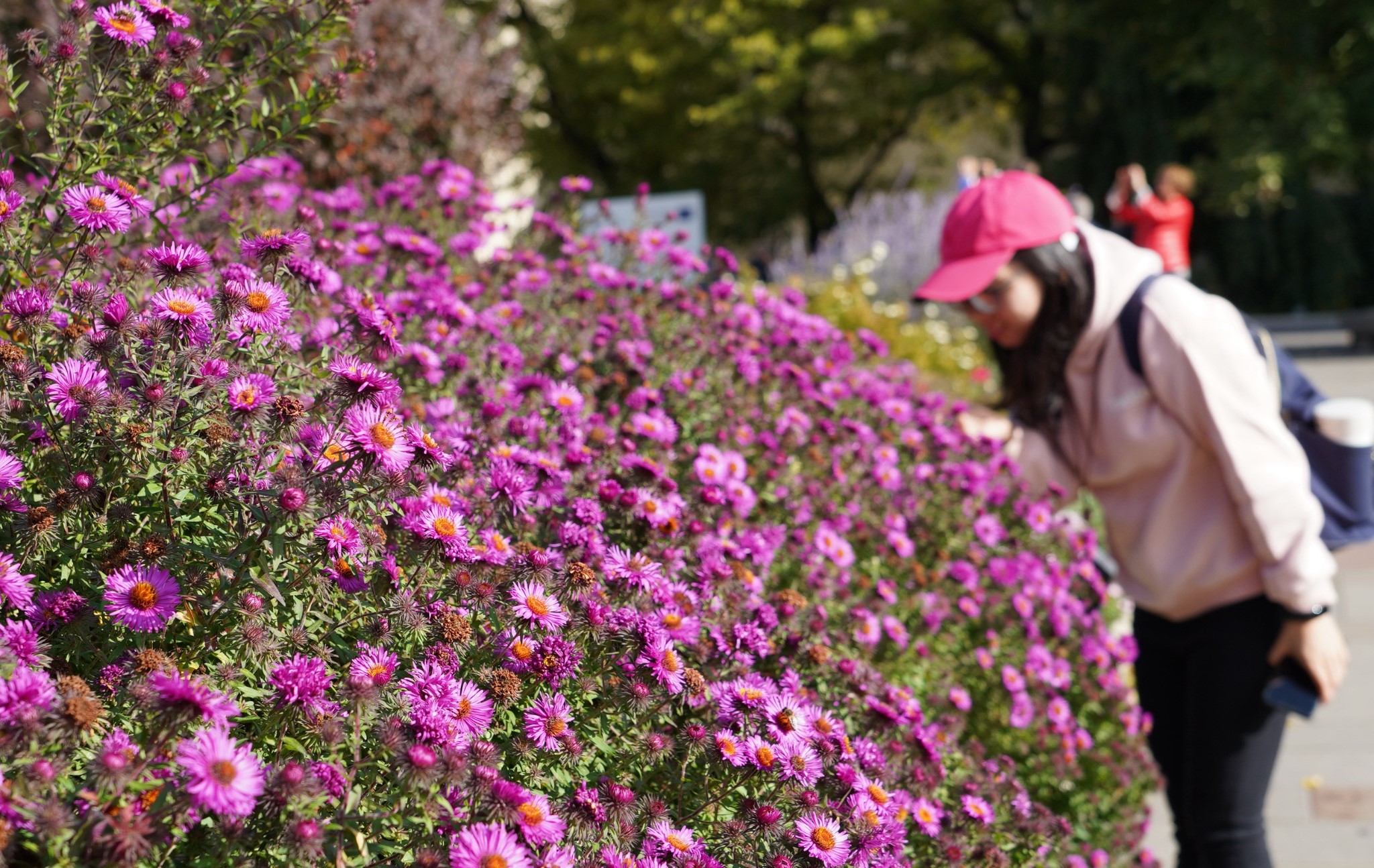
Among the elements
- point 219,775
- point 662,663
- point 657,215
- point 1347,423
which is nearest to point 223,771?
point 219,775

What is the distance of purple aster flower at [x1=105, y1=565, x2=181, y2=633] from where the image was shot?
1467 mm

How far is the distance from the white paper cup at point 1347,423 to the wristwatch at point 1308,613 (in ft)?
1.39

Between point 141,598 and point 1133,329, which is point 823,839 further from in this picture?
point 1133,329

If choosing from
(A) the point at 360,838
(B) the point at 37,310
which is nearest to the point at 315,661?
(A) the point at 360,838

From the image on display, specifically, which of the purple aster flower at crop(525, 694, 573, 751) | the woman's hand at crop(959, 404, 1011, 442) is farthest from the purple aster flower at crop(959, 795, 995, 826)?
the woman's hand at crop(959, 404, 1011, 442)

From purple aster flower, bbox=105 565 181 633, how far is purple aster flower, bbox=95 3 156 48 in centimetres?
91

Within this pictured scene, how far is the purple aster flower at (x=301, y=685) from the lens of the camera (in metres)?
1.39

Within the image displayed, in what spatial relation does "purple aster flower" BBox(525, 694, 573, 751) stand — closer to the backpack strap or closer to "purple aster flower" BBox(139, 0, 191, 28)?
"purple aster flower" BBox(139, 0, 191, 28)

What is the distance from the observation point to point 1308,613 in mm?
2654

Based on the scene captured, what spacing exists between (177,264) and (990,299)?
1.95 m

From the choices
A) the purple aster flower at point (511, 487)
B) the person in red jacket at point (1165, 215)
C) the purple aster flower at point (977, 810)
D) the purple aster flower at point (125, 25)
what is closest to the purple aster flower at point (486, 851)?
the purple aster flower at point (511, 487)

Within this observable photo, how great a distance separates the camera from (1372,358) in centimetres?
1694

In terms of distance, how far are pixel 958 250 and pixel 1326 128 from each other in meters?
18.5

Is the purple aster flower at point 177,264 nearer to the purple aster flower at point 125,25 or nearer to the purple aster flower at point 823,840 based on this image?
the purple aster flower at point 125,25
